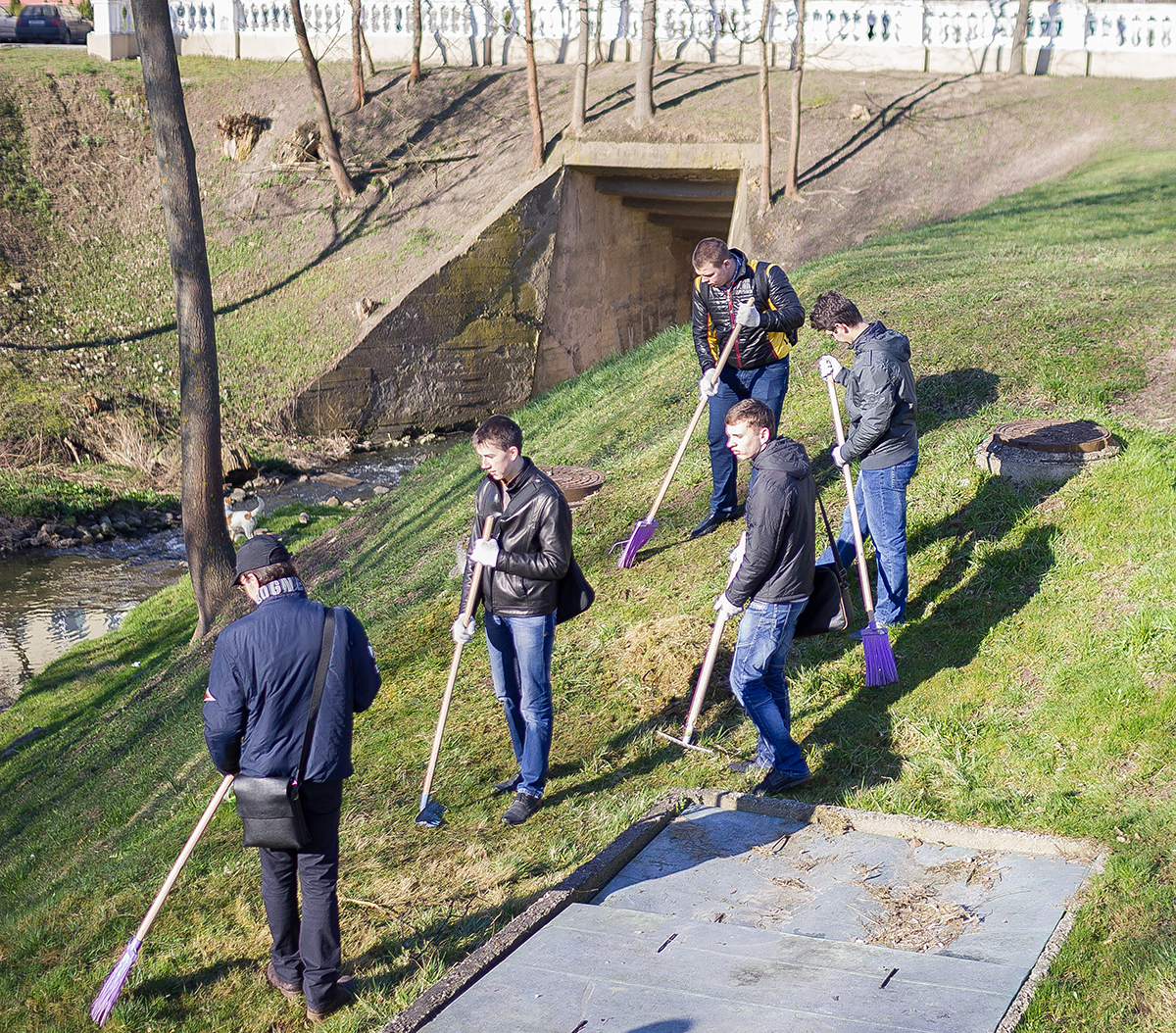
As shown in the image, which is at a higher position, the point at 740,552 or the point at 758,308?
the point at 758,308

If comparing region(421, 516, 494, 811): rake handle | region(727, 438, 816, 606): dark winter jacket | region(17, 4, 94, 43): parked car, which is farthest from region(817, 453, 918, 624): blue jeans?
region(17, 4, 94, 43): parked car

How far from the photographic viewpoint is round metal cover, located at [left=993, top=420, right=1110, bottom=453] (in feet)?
24.8

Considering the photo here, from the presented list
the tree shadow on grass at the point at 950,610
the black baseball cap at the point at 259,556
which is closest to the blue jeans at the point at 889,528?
the tree shadow on grass at the point at 950,610

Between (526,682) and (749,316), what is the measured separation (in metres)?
3.29

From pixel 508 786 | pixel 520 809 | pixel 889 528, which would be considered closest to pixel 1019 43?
pixel 889 528

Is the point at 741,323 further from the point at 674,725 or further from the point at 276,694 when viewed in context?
the point at 276,694

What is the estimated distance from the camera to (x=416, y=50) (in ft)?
82.2

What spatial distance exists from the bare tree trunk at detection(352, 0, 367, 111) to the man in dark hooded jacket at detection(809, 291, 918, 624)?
20.3 meters

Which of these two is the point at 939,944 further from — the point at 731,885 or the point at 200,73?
the point at 200,73

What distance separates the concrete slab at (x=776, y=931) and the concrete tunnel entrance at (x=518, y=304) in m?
15.0

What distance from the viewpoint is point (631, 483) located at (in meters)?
10.0

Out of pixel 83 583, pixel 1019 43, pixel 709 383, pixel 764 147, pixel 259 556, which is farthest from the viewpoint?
pixel 1019 43

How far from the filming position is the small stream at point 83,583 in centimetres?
1249

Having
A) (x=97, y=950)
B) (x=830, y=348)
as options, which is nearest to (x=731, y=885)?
(x=97, y=950)
